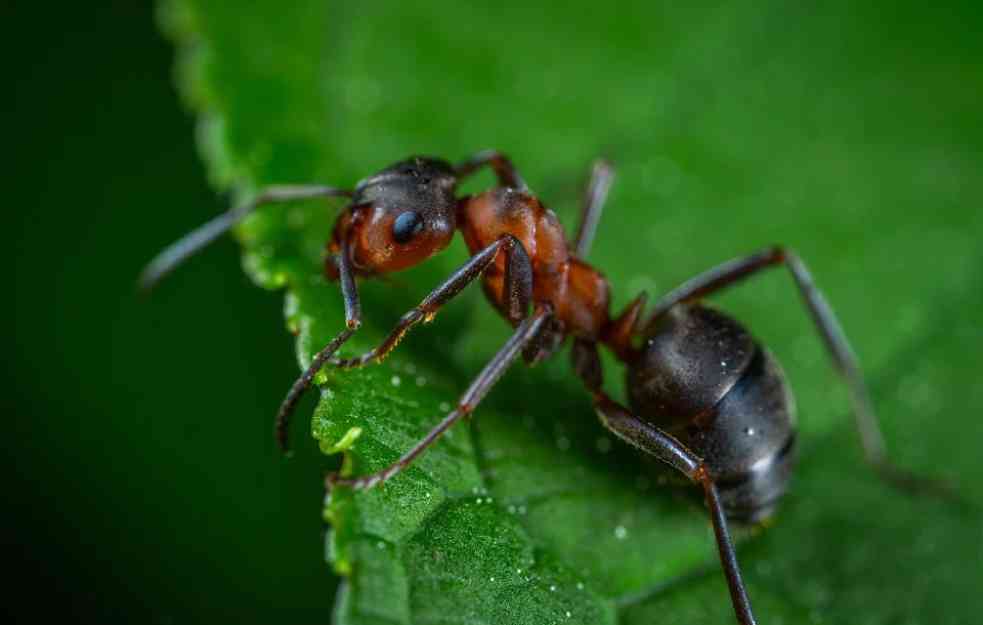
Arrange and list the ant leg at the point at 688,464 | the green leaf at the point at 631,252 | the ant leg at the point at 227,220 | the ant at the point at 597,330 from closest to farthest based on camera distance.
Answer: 1. the green leaf at the point at 631,252
2. the ant leg at the point at 688,464
3. the ant at the point at 597,330
4. the ant leg at the point at 227,220

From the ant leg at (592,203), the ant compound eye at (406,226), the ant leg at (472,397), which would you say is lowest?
the ant leg at (472,397)

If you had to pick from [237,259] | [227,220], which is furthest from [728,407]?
[237,259]

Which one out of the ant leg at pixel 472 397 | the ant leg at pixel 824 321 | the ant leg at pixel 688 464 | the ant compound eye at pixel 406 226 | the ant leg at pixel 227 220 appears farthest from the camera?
the ant leg at pixel 824 321

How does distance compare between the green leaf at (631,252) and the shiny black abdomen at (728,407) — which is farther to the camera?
the shiny black abdomen at (728,407)

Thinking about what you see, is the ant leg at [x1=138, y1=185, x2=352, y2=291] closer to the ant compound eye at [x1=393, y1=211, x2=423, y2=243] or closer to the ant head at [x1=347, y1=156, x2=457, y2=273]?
the ant head at [x1=347, y1=156, x2=457, y2=273]

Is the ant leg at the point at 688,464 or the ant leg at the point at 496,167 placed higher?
the ant leg at the point at 496,167

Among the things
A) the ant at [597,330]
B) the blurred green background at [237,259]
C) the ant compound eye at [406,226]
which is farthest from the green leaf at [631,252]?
the ant compound eye at [406,226]

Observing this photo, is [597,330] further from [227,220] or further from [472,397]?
[227,220]

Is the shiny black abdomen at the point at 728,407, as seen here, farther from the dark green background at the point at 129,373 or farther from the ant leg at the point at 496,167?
the dark green background at the point at 129,373
